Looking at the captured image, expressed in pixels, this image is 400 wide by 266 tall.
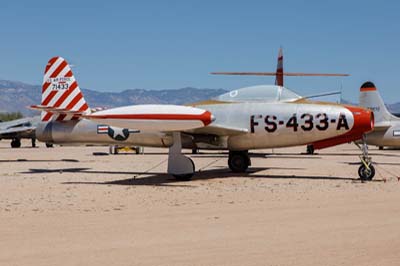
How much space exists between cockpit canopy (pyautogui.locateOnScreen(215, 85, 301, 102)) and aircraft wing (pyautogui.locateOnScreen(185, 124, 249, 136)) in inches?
41.6

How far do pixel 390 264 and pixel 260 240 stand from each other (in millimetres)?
1581

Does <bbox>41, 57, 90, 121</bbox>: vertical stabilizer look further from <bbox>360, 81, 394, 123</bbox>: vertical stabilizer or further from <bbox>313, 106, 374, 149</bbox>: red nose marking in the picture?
<bbox>360, 81, 394, 123</bbox>: vertical stabilizer

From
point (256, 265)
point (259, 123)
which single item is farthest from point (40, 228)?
point (259, 123)

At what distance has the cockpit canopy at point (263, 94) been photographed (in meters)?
14.9

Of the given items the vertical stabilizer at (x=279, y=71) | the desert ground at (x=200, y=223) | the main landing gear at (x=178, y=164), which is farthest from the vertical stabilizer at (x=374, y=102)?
the main landing gear at (x=178, y=164)

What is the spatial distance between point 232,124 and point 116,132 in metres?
3.53

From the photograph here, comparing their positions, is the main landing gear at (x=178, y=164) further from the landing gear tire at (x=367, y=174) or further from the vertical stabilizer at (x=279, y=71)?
the vertical stabilizer at (x=279, y=71)

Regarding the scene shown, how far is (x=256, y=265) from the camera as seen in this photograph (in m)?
5.04

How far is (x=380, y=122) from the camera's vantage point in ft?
81.3

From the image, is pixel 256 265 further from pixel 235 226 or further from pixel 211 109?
pixel 211 109

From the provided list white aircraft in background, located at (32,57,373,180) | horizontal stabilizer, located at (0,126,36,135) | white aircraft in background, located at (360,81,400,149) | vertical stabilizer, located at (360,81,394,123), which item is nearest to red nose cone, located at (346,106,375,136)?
white aircraft in background, located at (32,57,373,180)

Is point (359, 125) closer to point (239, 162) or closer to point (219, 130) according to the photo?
point (219, 130)

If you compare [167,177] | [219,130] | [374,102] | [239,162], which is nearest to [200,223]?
[219,130]

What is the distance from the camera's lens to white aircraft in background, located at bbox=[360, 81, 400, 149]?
78.0ft
